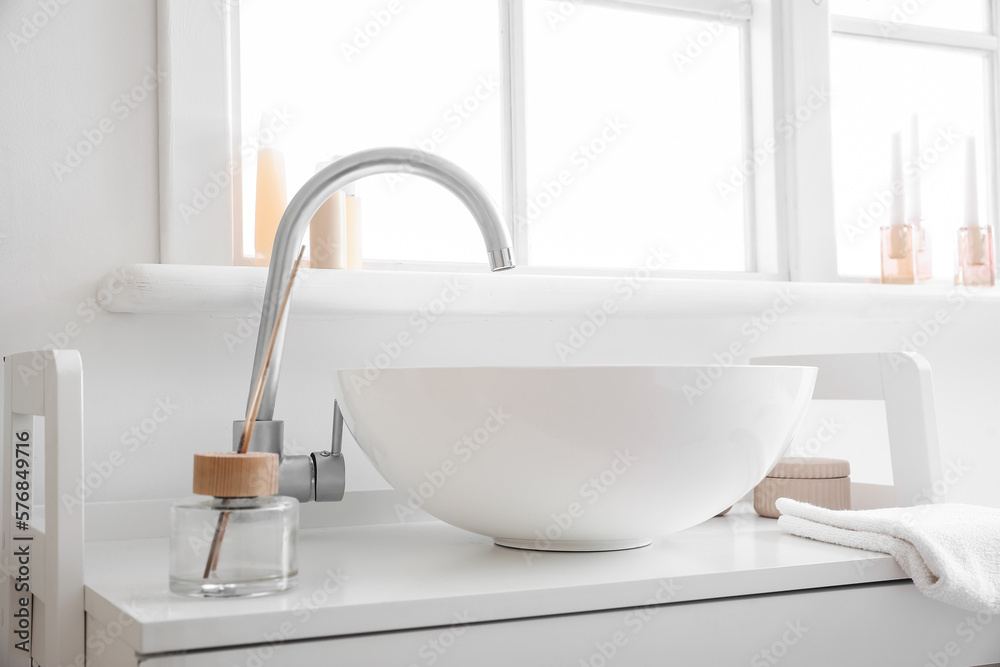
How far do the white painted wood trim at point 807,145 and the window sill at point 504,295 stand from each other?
128 mm

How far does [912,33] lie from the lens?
5.26 feet

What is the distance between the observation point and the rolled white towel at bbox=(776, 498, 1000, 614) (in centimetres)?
74

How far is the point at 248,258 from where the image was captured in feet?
3.58

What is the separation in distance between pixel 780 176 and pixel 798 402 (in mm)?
694

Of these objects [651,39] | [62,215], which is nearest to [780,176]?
[651,39]

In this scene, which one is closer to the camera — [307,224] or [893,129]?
[307,224]
